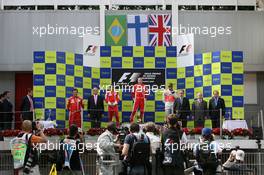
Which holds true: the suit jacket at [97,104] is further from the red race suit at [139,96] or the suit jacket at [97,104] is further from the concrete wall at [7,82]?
the concrete wall at [7,82]

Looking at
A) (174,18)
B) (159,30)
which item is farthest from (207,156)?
(174,18)

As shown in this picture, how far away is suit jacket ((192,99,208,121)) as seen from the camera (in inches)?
902

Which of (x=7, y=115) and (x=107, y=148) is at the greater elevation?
(x=7, y=115)

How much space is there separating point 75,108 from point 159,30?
644 cm

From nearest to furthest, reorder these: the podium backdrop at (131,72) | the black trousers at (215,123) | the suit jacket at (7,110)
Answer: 1. the black trousers at (215,123)
2. the suit jacket at (7,110)
3. the podium backdrop at (131,72)

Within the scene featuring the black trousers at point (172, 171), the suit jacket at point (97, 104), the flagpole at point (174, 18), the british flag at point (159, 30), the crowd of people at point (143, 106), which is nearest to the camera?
the black trousers at point (172, 171)

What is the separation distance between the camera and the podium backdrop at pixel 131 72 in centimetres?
2431

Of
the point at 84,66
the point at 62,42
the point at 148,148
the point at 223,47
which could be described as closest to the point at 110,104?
the point at 84,66

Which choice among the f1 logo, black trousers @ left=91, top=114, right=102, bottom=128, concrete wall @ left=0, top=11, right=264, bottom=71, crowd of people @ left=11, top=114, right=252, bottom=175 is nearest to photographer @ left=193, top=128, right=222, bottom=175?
crowd of people @ left=11, top=114, right=252, bottom=175

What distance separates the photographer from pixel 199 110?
2298cm

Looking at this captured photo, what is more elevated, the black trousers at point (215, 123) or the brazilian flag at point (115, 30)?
the brazilian flag at point (115, 30)

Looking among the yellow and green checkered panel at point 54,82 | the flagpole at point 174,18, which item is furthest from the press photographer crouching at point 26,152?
the flagpole at point 174,18

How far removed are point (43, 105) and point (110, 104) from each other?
8.66 feet

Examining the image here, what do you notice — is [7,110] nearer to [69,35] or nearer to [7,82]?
[7,82]
